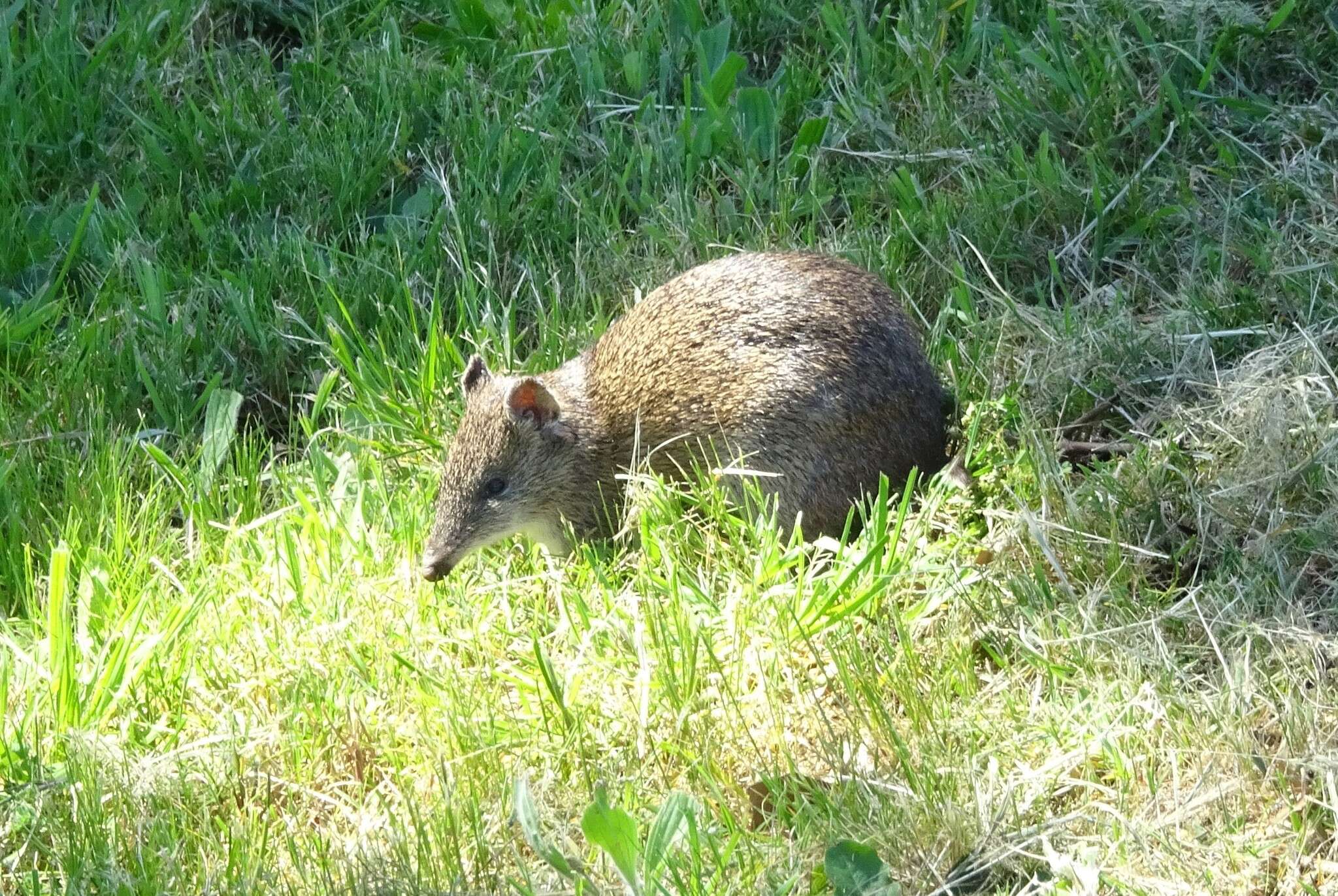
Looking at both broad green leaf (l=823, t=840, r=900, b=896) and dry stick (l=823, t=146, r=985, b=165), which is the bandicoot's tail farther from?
broad green leaf (l=823, t=840, r=900, b=896)

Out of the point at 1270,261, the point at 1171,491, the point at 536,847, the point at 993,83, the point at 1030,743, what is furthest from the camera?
the point at 993,83

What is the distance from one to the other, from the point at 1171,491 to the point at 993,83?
2.06 metres

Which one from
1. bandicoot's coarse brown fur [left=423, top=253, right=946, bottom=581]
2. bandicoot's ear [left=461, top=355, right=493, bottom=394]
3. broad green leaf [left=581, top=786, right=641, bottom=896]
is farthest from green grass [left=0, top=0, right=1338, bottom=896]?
bandicoot's ear [left=461, top=355, right=493, bottom=394]

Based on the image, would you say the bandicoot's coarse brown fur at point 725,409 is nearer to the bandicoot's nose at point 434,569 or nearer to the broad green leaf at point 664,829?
the bandicoot's nose at point 434,569

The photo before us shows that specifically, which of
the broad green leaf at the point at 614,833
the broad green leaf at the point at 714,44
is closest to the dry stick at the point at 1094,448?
the broad green leaf at the point at 614,833

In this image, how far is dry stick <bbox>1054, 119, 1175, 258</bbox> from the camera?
204 inches

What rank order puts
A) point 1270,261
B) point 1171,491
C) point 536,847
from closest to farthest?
point 536,847, point 1171,491, point 1270,261

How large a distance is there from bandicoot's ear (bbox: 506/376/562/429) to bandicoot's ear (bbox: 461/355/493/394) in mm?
133

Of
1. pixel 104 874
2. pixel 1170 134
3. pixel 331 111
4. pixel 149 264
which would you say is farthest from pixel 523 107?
pixel 104 874

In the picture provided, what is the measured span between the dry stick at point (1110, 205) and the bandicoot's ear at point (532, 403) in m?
1.72

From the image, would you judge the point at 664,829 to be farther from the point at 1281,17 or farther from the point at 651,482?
the point at 1281,17

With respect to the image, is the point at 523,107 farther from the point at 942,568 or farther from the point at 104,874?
the point at 104,874

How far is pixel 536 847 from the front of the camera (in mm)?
3262

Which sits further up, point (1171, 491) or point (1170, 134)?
point (1170, 134)
